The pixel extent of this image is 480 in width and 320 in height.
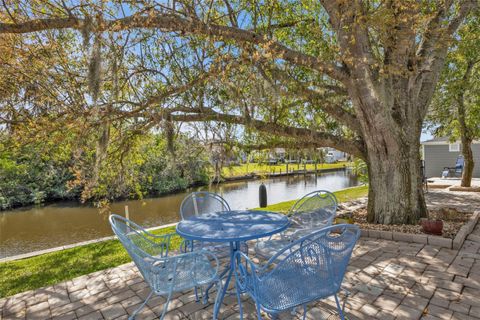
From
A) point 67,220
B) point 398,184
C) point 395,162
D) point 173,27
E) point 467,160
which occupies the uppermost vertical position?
point 173,27

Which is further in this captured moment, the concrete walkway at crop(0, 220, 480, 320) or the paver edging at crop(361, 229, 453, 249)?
the paver edging at crop(361, 229, 453, 249)

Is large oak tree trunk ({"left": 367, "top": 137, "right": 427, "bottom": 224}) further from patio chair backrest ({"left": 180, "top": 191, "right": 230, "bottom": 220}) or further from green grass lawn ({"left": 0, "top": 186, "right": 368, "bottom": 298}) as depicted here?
green grass lawn ({"left": 0, "top": 186, "right": 368, "bottom": 298})

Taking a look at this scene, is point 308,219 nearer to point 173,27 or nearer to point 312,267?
point 312,267

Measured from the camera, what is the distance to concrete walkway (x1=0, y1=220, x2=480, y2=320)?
230 centimetres

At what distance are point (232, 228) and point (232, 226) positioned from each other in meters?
0.07

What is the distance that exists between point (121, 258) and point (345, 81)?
4105mm

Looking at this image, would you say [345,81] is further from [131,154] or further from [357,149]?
[131,154]

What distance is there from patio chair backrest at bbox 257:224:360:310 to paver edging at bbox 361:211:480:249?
104 inches

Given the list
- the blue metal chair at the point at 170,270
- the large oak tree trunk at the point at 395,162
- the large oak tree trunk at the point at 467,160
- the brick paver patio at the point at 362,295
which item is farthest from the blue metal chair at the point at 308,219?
the large oak tree trunk at the point at 467,160

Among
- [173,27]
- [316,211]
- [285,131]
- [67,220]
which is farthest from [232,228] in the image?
[67,220]

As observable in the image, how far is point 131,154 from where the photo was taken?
18.1ft

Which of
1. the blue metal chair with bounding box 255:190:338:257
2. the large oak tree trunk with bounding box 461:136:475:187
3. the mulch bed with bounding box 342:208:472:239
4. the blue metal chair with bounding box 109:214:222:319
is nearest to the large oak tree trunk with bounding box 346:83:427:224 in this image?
the mulch bed with bounding box 342:208:472:239

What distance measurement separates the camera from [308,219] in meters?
3.54

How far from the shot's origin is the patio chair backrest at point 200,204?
12.4 ft
